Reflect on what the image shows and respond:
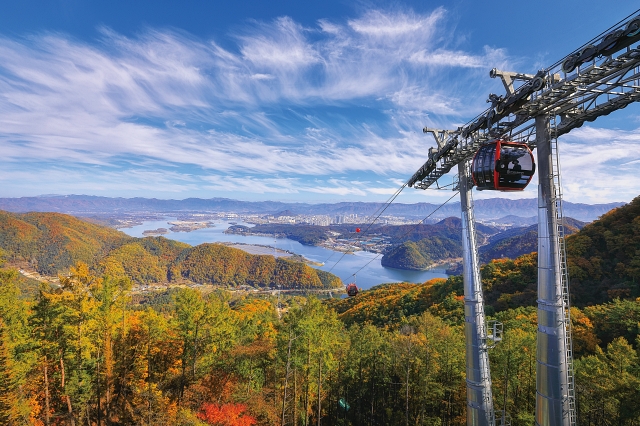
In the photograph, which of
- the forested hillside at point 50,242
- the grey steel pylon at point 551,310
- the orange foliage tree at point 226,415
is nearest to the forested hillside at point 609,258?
the grey steel pylon at point 551,310

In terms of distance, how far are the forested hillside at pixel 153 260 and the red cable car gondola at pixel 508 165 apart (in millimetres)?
94710

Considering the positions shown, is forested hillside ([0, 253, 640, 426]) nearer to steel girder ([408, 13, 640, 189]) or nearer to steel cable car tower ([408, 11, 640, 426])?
steel cable car tower ([408, 11, 640, 426])

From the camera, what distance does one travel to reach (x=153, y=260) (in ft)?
395

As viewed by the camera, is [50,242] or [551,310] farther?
[50,242]

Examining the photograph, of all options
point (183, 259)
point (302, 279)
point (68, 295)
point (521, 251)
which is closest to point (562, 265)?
point (68, 295)

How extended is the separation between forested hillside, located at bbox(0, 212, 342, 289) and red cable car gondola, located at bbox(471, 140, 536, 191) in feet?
311

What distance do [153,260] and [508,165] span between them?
454 ft

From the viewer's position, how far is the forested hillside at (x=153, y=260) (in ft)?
349

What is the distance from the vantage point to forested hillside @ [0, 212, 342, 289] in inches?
4186

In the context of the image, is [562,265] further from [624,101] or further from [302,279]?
[302,279]

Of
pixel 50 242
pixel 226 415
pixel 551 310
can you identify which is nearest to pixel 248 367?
pixel 226 415

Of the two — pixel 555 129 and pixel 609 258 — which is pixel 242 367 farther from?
pixel 609 258

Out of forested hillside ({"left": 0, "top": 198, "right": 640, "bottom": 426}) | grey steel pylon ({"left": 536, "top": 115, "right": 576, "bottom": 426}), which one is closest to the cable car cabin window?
grey steel pylon ({"left": 536, "top": 115, "right": 576, "bottom": 426})

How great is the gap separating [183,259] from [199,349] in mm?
123690
